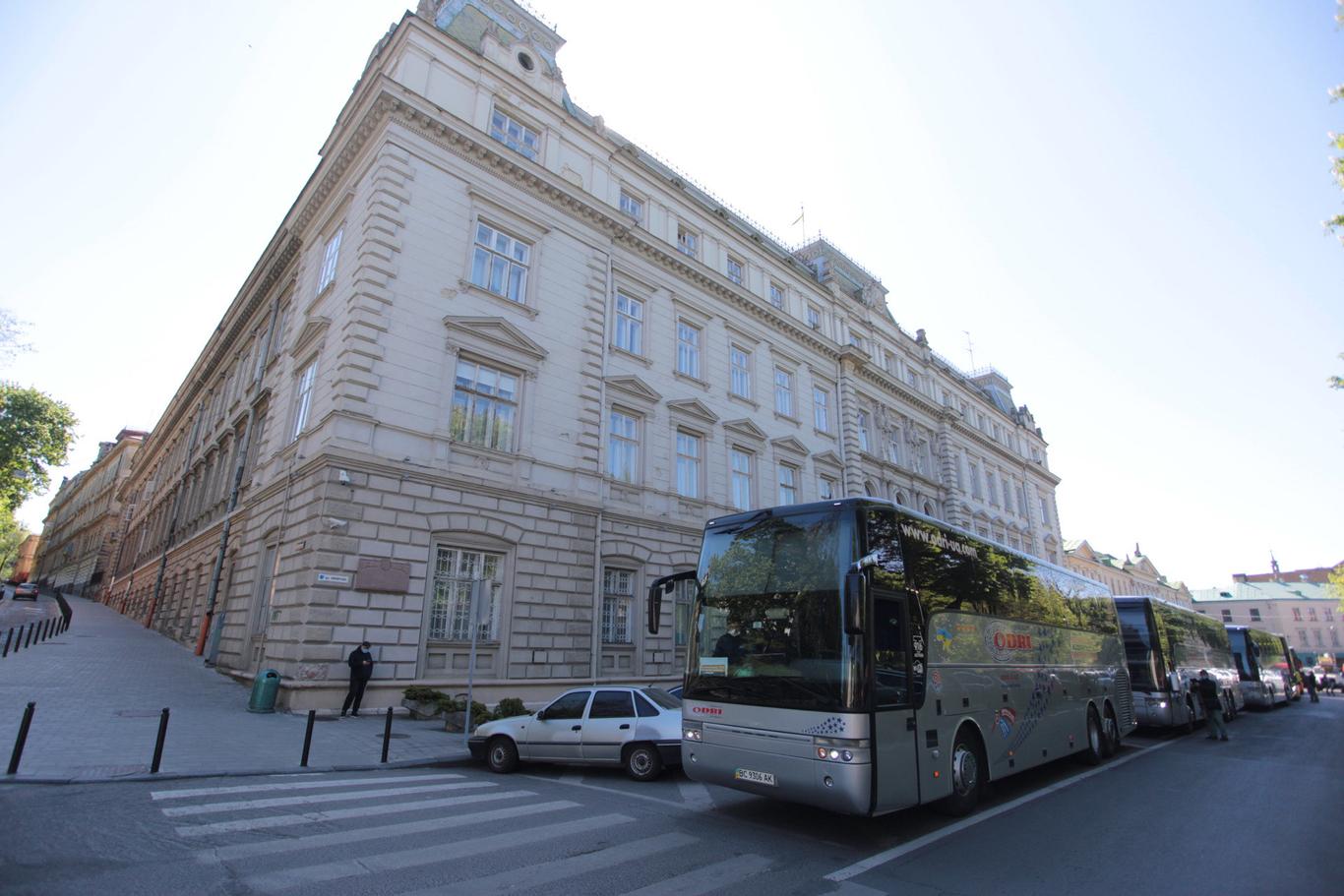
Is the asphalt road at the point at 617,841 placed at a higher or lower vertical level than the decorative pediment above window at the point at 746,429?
lower

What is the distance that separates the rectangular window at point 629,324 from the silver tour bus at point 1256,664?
75.7ft

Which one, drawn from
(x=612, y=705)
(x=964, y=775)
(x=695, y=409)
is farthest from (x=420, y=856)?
(x=695, y=409)

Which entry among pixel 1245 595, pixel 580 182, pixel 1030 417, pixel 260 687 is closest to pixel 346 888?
pixel 260 687

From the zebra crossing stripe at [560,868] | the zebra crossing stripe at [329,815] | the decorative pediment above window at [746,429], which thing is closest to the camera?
the zebra crossing stripe at [560,868]

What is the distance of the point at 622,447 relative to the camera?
21.4 m

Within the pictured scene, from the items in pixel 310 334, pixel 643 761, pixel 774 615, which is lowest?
pixel 643 761

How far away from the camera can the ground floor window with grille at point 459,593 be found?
1605 cm

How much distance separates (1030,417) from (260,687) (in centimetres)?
5794

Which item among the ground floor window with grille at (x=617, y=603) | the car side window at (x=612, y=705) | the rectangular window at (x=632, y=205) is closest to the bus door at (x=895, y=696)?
the car side window at (x=612, y=705)

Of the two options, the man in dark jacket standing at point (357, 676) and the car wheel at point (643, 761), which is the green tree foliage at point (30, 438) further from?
the car wheel at point (643, 761)

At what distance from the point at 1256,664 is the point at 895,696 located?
91.1 feet

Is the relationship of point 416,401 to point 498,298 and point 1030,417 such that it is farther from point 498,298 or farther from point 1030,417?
point 1030,417

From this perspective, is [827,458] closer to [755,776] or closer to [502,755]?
[502,755]

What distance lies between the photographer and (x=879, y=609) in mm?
7480
